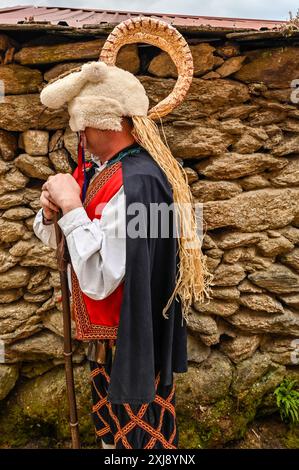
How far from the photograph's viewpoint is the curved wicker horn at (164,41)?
1.57 metres

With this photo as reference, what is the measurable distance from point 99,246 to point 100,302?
0.29 m

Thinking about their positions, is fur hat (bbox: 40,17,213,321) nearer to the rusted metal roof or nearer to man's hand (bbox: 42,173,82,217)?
man's hand (bbox: 42,173,82,217)

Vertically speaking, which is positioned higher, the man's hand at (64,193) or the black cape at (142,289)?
the man's hand at (64,193)

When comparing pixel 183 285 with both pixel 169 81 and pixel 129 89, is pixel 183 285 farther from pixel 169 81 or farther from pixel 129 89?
pixel 169 81

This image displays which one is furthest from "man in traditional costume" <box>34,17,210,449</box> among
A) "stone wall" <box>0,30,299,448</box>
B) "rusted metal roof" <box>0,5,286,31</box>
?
"rusted metal roof" <box>0,5,286,31</box>

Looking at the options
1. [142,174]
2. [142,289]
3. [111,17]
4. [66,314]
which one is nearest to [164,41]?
[142,174]

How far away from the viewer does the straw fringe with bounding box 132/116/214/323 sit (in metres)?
1.49

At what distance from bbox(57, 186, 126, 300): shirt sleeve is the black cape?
0.11ft

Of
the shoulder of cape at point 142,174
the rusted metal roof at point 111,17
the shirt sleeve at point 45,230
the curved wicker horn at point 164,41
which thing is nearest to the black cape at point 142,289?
the shoulder of cape at point 142,174

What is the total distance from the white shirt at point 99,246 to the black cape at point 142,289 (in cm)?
3

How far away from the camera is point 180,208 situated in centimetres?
155

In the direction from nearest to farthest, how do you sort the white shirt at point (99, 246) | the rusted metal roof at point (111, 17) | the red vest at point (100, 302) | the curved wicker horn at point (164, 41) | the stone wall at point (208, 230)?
the white shirt at point (99, 246)
the red vest at point (100, 302)
the curved wicker horn at point (164, 41)
the stone wall at point (208, 230)
the rusted metal roof at point (111, 17)

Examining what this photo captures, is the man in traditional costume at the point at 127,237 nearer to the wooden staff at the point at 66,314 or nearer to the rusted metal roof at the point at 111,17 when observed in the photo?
the wooden staff at the point at 66,314
